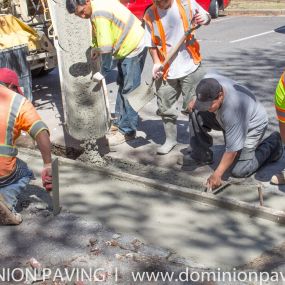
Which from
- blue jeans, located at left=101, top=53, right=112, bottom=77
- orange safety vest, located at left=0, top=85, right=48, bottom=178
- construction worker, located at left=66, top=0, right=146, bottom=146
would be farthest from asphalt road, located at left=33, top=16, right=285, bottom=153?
orange safety vest, located at left=0, top=85, right=48, bottom=178

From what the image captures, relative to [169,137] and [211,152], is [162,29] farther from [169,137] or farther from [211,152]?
[211,152]

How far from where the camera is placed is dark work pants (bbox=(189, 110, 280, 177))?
4.91 meters

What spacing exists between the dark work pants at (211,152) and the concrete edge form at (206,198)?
50cm

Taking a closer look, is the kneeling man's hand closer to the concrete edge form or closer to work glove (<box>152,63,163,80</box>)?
the concrete edge form

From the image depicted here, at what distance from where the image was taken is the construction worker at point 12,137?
12.9ft

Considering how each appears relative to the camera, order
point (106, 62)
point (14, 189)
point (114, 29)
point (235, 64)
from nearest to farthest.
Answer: point (14, 189)
point (114, 29)
point (106, 62)
point (235, 64)

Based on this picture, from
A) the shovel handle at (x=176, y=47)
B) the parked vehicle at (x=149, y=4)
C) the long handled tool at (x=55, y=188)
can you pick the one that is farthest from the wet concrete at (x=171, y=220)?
the parked vehicle at (x=149, y=4)

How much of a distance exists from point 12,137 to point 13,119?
16 centimetres

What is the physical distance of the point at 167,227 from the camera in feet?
14.0

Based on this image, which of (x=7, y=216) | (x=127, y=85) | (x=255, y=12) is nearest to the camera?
(x=7, y=216)

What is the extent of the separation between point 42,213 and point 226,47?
7.36 metres

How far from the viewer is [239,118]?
183 inches

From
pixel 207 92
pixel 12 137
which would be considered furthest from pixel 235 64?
pixel 12 137

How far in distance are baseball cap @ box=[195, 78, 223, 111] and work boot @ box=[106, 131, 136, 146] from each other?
1704 mm
